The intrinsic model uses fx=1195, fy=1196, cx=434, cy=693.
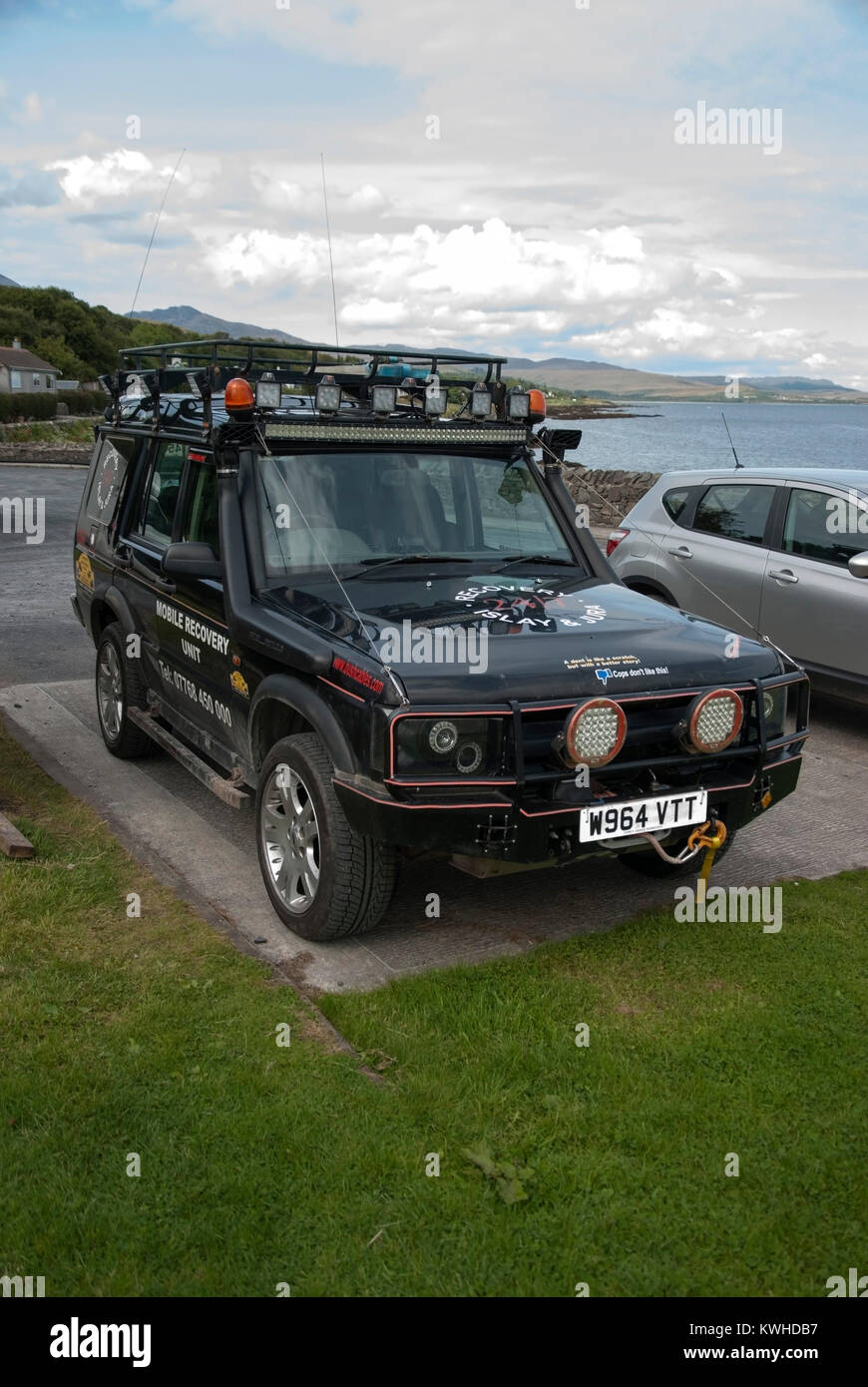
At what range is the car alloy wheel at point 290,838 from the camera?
4742 mm

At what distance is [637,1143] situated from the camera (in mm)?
3547

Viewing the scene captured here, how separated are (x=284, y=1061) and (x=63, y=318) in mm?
136488

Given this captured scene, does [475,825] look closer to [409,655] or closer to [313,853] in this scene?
[409,655]

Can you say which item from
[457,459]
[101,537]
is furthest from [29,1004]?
[101,537]

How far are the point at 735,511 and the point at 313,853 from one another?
5.28m

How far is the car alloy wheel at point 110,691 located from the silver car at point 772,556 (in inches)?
143

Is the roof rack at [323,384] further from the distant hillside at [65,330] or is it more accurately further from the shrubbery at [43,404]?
the distant hillside at [65,330]

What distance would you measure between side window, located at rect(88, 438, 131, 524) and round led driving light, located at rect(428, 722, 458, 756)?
3.83 m

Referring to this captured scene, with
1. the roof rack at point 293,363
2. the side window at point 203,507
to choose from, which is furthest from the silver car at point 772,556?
the side window at point 203,507

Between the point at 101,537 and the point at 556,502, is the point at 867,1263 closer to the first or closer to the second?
the point at 556,502

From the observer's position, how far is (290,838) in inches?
193

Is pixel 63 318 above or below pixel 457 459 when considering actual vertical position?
above

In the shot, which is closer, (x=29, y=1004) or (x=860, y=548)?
(x=29, y=1004)

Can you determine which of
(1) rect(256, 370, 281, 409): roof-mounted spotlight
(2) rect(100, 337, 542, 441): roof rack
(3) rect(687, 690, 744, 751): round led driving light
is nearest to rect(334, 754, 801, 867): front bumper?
(3) rect(687, 690, 744, 751): round led driving light
